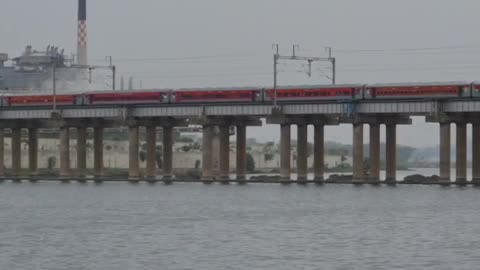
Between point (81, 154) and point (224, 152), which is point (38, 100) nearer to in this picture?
point (81, 154)

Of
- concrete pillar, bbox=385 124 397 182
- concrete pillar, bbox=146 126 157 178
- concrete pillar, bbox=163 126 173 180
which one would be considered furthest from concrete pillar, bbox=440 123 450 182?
concrete pillar, bbox=146 126 157 178

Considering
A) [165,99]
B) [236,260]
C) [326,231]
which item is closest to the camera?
[236,260]

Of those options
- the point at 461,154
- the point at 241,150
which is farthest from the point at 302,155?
the point at 461,154

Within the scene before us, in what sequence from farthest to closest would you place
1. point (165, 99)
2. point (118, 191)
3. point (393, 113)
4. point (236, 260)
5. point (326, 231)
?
point (165, 99)
point (393, 113)
point (118, 191)
point (326, 231)
point (236, 260)

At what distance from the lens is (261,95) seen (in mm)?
128000

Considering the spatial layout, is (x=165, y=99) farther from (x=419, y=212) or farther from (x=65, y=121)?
(x=419, y=212)

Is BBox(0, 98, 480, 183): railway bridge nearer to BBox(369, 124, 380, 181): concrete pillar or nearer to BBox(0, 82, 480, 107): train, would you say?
BBox(369, 124, 380, 181): concrete pillar

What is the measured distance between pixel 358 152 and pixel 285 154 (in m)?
7.40

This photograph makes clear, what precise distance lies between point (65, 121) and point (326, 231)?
7591 centimetres

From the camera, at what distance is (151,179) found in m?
136

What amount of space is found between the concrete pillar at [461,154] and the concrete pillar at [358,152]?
760 cm

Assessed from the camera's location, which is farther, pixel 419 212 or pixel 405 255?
pixel 419 212

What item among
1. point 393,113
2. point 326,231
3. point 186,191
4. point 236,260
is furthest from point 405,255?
point 393,113

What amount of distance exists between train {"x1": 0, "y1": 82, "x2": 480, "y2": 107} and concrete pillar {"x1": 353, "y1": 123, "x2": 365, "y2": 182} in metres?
3.28
